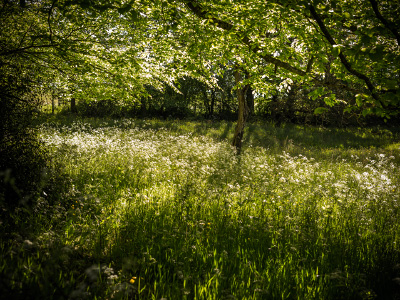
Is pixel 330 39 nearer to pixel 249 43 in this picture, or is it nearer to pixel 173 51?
pixel 249 43

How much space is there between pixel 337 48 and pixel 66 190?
5.33 m

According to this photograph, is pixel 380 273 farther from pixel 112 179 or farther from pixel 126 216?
pixel 112 179

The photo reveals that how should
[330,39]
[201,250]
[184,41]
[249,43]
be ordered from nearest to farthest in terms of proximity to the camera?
[201,250]
[330,39]
[249,43]
[184,41]

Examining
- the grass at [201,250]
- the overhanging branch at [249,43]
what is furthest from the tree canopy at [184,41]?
the grass at [201,250]

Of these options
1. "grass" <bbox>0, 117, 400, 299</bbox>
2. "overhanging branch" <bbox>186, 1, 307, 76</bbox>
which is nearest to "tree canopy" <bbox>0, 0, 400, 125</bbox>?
"overhanging branch" <bbox>186, 1, 307, 76</bbox>

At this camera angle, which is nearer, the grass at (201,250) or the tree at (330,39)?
the grass at (201,250)

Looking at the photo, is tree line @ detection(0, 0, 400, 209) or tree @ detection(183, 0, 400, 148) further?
tree line @ detection(0, 0, 400, 209)

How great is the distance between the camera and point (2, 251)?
2.65 metres

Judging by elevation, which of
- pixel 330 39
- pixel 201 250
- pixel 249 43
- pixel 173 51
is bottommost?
pixel 201 250

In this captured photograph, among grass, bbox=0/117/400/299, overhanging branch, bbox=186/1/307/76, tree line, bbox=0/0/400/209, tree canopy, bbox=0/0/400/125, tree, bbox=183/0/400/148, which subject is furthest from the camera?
overhanging branch, bbox=186/1/307/76

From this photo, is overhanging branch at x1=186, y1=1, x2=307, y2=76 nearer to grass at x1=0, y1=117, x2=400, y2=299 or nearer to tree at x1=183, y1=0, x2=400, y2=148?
tree at x1=183, y1=0, x2=400, y2=148

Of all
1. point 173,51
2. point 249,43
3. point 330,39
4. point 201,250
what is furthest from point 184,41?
point 201,250

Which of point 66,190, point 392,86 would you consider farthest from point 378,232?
point 66,190

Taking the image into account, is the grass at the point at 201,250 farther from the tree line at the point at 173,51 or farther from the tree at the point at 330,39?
the tree at the point at 330,39
